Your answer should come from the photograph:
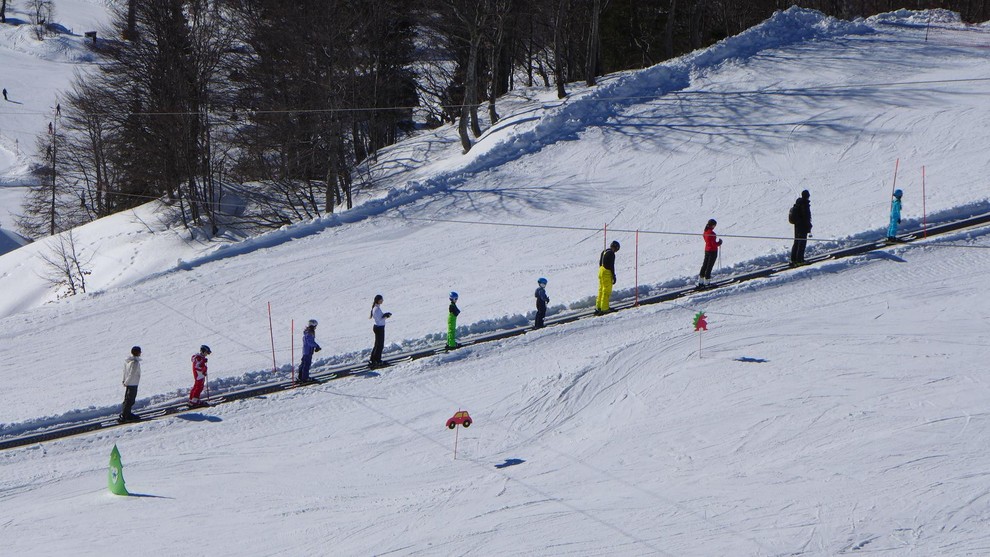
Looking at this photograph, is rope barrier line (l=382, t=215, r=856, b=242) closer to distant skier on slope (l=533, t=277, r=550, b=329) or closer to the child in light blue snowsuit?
the child in light blue snowsuit

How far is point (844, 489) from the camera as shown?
37.7 ft

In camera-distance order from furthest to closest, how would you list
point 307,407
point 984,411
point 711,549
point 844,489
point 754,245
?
1. point 754,245
2. point 307,407
3. point 984,411
4. point 844,489
5. point 711,549

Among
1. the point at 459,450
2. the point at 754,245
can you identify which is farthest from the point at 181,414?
the point at 754,245

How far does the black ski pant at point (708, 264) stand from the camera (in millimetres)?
18141

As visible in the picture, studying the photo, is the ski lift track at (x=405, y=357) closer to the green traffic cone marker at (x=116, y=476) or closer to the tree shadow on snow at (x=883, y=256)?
the tree shadow on snow at (x=883, y=256)

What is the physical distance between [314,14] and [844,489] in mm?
23589

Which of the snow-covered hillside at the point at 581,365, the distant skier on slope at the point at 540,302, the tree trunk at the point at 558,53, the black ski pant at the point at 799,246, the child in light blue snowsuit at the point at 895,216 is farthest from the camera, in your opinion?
the tree trunk at the point at 558,53

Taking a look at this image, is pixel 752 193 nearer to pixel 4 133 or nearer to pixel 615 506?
pixel 615 506

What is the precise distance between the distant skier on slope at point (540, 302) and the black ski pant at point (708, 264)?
125 inches

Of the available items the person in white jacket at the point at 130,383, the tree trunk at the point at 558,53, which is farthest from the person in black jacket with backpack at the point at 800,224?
the tree trunk at the point at 558,53

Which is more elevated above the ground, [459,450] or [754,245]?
[754,245]

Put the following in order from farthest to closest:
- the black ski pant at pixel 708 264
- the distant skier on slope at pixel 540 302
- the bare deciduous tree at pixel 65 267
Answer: the bare deciduous tree at pixel 65 267
the black ski pant at pixel 708 264
the distant skier on slope at pixel 540 302

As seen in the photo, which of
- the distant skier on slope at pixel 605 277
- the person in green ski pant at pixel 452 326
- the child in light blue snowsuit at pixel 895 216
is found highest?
the child in light blue snowsuit at pixel 895 216

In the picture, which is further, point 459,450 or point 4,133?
point 4,133
